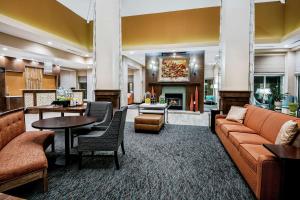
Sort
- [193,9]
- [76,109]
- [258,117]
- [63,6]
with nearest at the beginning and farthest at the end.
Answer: [258,117] < [76,109] < [63,6] < [193,9]

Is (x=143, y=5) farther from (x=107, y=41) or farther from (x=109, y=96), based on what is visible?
(x=109, y=96)

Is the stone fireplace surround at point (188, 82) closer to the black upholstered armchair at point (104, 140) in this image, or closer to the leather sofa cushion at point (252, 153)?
the leather sofa cushion at point (252, 153)

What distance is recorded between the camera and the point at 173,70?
30.1 ft

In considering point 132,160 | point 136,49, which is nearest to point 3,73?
point 136,49

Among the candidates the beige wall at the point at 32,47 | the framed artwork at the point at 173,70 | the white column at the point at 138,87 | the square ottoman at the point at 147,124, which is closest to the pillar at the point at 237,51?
the square ottoman at the point at 147,124

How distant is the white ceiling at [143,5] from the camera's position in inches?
259

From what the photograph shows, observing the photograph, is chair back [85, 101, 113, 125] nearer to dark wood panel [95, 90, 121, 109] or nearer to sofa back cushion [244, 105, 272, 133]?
dark wood panel [95, 90, 121, 109]

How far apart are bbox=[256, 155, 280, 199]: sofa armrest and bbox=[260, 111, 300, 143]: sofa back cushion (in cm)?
98

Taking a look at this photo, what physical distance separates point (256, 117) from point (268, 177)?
1.94 meters

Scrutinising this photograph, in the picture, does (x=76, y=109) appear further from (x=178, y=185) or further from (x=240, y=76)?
(x=240, y=76)

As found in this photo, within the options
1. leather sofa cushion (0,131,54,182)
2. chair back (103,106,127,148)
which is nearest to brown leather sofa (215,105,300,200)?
chair back (103,106,127,148)

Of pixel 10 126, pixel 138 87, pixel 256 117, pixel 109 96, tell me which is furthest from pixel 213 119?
pixel 138 87

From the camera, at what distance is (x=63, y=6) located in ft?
21.2

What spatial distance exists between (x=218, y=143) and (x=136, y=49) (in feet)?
18.1
